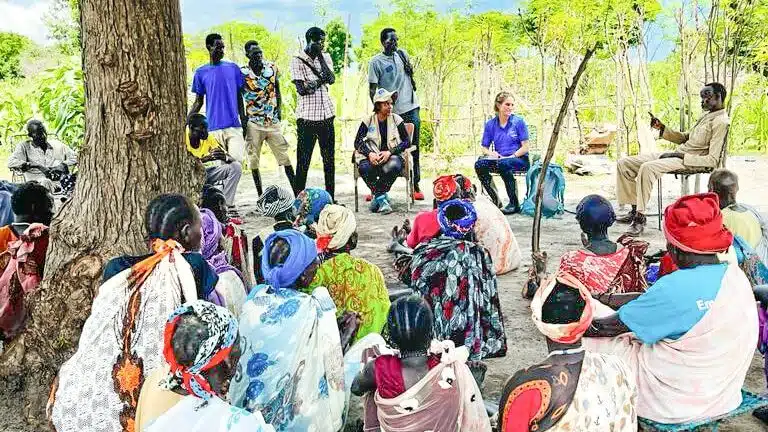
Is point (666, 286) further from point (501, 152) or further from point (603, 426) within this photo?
point (501, 152)

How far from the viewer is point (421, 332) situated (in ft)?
8.86

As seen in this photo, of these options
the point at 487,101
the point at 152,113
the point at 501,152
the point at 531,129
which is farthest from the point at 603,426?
the point at 487,101

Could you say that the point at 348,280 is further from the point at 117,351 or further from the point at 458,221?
the point at 117,351

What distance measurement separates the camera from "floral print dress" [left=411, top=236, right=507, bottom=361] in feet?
13.3

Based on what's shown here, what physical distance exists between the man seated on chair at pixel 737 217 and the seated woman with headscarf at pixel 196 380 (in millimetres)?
3297

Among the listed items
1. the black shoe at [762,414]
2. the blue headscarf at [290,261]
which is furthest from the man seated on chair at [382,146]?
the black shoe at [762,414]

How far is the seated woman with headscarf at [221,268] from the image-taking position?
12.9 feet

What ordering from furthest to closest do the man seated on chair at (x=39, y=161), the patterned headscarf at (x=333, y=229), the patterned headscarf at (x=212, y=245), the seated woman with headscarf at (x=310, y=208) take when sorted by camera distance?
1. the man seated on chair at (x=39, y=161)
2. the seated woman with headscarf at (x=310, y=208)
3. the patterned headscarf at (x=333, y=229)
4. the patterned headscarf at (x=212, y=245)

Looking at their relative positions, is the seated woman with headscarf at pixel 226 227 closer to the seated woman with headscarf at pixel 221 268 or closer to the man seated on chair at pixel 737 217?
the seated woman with headscarf at pixel 221 268

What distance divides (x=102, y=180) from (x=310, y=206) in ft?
4.51

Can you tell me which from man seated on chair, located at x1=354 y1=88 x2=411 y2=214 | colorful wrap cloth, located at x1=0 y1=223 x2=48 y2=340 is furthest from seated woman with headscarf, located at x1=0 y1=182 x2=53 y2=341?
man seated on chair, located at x1=354 y1=88 x2=411 y2=214

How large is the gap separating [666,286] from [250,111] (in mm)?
6594

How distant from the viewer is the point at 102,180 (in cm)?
414

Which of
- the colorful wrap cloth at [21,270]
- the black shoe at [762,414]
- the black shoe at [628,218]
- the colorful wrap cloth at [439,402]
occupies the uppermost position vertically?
the colorful wrap cloth at [21,270]
